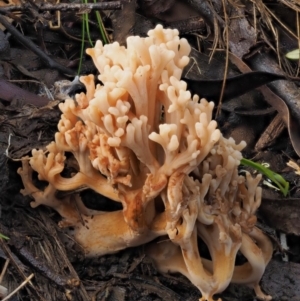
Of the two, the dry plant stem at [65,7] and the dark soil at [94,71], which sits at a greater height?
the dry plant stem at [65,7]

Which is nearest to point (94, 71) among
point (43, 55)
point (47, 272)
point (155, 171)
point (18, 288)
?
point (43, 55)

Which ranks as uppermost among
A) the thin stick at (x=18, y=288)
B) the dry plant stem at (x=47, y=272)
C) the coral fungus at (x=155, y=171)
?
the coral fungus at (x=155, y=171)

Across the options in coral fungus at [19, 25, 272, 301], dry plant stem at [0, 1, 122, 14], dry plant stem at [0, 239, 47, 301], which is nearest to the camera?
coral fungus at [19, 25, 272, 301]

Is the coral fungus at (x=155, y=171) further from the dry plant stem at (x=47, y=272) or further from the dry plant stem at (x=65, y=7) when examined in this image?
the dry plant stem at (x=65, y=7)

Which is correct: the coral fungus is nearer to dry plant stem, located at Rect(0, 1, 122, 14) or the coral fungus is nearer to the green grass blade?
the green grass blade

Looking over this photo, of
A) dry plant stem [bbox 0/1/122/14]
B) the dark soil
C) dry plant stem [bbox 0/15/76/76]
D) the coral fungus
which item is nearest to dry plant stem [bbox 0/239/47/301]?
the dark soil

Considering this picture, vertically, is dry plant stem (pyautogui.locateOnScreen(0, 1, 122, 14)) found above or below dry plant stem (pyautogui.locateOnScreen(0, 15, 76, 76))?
above

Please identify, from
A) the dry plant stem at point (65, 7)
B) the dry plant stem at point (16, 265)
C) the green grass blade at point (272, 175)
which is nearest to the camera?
the dry plant stem at point (16, 265)

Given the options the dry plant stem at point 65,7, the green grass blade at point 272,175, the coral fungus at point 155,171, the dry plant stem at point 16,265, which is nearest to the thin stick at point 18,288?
the dry plant stem at point 16,265
